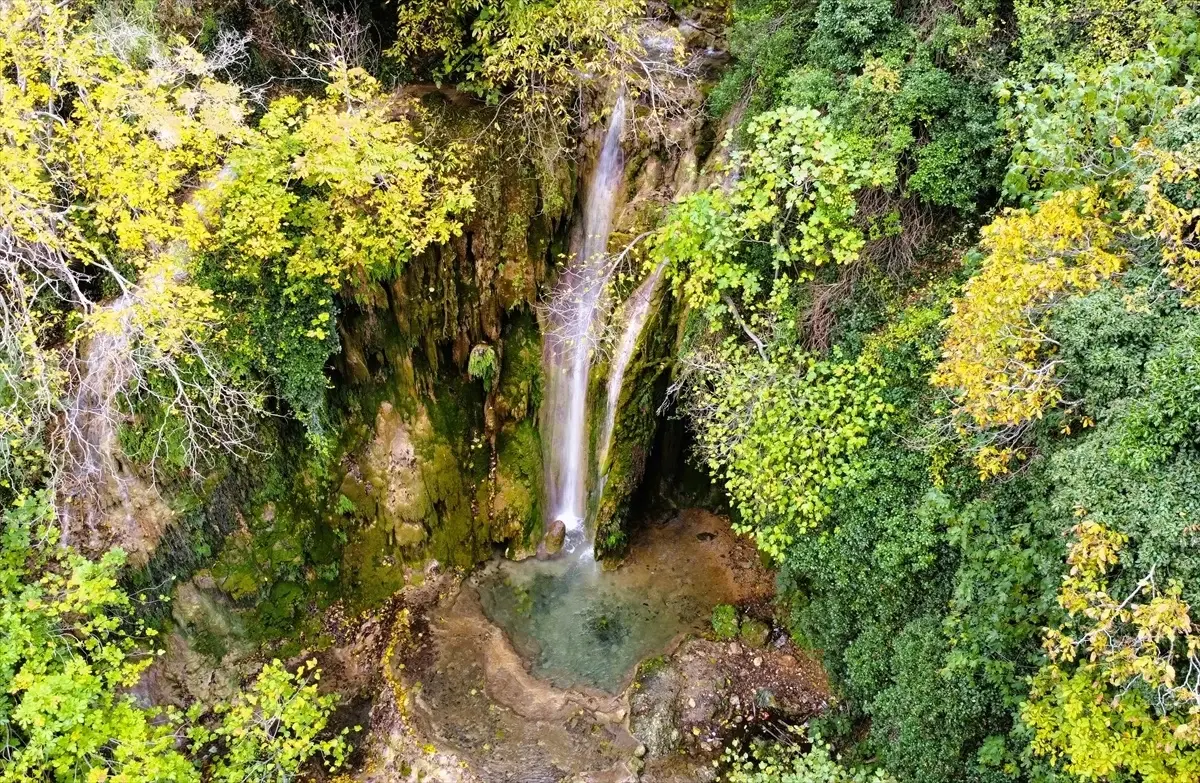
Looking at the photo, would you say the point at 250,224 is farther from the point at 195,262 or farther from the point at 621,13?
the point at 621,13

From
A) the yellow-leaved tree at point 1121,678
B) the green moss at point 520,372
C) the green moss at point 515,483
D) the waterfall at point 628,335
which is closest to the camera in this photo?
the yellow-leaved tree at point 1121,678

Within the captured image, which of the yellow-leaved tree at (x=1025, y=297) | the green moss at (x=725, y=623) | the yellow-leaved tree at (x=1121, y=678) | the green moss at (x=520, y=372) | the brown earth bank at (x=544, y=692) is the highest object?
the yellow-leaved tree at (x=1025, y=297)

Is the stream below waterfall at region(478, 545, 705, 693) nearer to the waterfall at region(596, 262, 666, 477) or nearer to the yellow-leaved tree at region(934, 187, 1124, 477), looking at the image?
the waterfall at region(596, 262, 666, 477)

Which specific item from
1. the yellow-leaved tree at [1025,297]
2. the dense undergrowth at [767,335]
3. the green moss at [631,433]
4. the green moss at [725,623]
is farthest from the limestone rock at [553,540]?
the yellow-leaved tree at [1025,297]

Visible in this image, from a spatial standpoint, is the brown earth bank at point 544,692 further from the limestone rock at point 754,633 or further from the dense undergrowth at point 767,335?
the dense undergrowth at point 767,335

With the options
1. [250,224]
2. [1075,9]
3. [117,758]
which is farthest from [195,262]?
[1075,9]

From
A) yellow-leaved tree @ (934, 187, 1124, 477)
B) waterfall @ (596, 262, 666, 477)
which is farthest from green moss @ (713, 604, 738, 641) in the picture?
yellow-leaved tree @ (934, 187, 1124, 477)

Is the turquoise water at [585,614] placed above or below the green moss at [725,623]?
below
